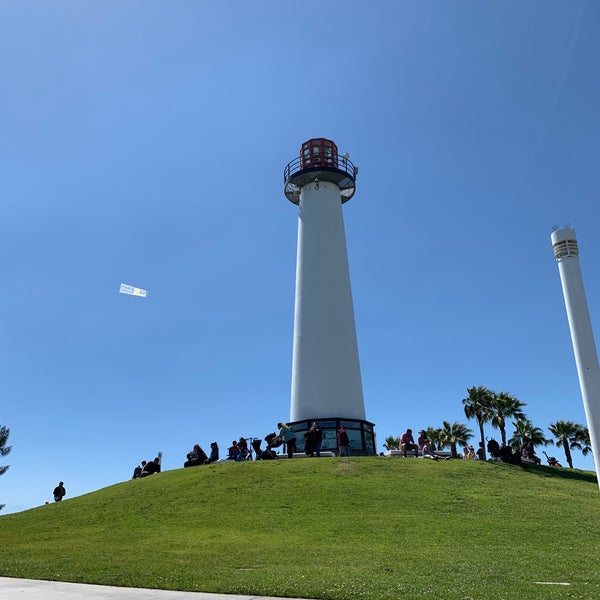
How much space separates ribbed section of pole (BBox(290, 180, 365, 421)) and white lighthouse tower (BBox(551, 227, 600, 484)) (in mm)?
12711

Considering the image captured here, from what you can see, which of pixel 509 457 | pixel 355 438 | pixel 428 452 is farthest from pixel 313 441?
pixel 509 457

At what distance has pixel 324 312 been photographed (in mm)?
33812

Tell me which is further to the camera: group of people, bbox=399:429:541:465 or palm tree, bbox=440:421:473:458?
palm tree, bbox=440:421:473:458

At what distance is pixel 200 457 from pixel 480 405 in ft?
89.5

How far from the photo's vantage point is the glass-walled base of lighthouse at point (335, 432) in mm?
30953

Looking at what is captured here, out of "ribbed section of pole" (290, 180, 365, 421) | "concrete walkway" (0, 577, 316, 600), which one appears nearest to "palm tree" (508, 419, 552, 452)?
"ribbed section of pole" (290, 180, 365, 421)

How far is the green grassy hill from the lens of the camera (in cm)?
945

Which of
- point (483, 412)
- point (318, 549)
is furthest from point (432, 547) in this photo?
point (483, 412)

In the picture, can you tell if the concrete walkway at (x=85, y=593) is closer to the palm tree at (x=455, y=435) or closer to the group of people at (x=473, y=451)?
the group of people at (x=473, y=451)

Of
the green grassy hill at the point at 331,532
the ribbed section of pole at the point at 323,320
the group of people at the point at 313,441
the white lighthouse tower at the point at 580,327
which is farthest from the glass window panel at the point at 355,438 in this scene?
the white lighthouse tower at the point at 580,327

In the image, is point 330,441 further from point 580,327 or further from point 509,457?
point 580,327

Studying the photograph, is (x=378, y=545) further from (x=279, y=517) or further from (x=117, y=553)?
(x=117, y=553)

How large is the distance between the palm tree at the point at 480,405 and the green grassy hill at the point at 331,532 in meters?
20.6

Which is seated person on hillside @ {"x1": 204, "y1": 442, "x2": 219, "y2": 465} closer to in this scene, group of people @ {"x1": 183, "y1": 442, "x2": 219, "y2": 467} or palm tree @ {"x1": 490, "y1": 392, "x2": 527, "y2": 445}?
A: group of people @ {"x1": 183, "y1": 442, "x2": 219, "y2": 467}
